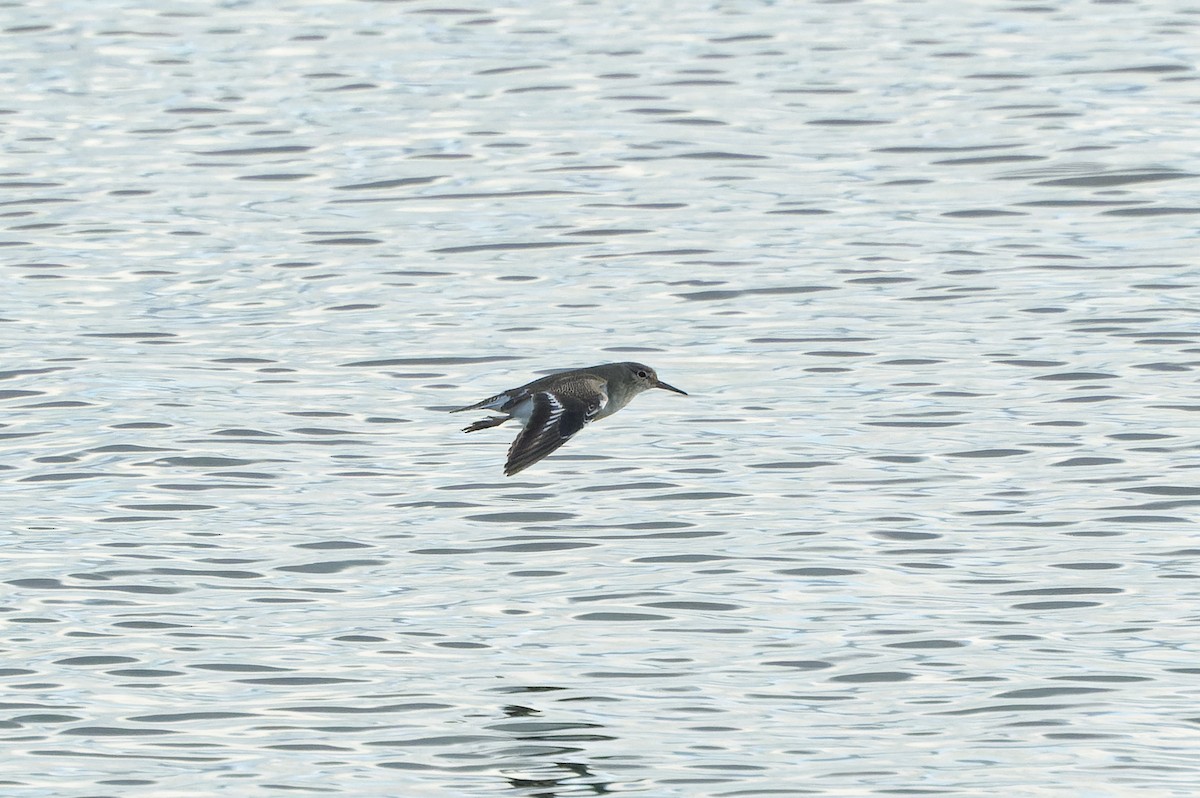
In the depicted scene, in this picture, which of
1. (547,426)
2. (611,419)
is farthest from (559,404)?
(611,419)

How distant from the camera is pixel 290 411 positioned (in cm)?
1723

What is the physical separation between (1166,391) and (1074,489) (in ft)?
7.87

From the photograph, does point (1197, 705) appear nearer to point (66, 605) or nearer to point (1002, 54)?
point (66, 605)

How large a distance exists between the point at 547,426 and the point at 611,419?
11.9 ft

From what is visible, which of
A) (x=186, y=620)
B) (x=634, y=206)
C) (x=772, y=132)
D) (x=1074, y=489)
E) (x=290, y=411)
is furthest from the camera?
(x=772, y=132)

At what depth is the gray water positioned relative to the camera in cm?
1166

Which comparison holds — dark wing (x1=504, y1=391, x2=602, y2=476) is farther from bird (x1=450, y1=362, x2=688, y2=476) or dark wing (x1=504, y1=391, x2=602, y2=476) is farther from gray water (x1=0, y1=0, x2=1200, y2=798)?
gray water (x1=0, y1=0, x2=1200, y2=798)

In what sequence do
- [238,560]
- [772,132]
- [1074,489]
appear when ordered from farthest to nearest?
[772,132] → [1074,489] → [238,560]

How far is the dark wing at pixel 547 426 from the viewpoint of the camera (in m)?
13.2

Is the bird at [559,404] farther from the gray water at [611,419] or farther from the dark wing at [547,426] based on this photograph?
the gray water at [611,419]

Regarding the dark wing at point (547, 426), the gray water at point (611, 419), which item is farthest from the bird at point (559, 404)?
the gray water at point (611, 419)

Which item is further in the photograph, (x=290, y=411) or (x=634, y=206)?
(x=634, y=206)

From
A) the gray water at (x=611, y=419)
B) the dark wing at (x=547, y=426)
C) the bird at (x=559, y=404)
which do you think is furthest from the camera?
the bird at (x=559, y=404)

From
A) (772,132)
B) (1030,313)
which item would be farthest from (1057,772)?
(772,132)
